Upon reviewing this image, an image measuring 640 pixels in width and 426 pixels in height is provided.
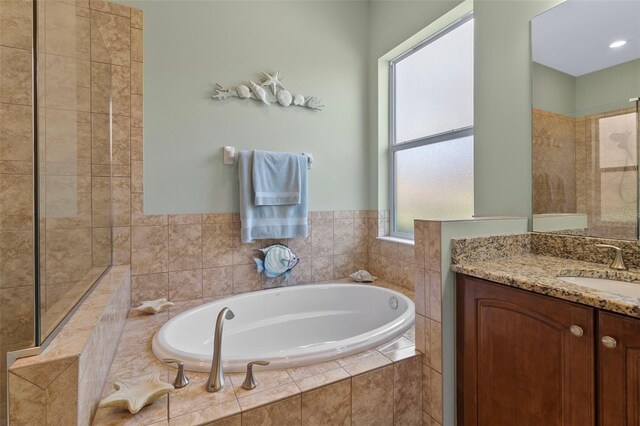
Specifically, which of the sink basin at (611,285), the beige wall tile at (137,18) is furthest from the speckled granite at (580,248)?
the beige wall tile at (137,18)

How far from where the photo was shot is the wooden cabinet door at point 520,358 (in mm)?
901

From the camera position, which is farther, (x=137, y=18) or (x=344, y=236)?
(x=344, y=236)

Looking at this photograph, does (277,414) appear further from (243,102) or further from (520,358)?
(243,102)

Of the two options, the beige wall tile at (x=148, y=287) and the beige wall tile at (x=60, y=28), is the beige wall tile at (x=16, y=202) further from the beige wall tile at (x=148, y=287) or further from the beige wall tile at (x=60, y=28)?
the beige wall tile at (x=148, y=287)

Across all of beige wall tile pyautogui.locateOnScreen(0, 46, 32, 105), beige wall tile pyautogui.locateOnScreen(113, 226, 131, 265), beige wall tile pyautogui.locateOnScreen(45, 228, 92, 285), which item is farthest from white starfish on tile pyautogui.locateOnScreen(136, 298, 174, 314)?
beige wall tile pyautogui.locateOnScreen(0, 46, 32, 105)

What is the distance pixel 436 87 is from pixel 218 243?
203 centimetres

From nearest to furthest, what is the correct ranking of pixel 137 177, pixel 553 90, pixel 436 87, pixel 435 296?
1. pixel 435 296
2. pixel 553 90
3. pixel 137 177
4. pixel 436 87

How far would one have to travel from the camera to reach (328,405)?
1158mm

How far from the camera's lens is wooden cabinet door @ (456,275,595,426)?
901 millimetres

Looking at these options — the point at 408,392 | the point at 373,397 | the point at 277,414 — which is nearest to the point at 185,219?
the point at 277,414

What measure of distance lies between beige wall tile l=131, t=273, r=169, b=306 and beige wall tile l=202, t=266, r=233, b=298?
9.8 inches

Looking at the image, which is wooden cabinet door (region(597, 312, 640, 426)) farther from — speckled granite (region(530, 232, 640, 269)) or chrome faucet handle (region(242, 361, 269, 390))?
chrome faucet handle (region(242, 361, 269, 390))

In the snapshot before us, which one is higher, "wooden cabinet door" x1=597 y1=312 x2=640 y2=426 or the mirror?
the mirror

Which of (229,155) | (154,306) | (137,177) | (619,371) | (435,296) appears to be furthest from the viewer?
(229,155)
